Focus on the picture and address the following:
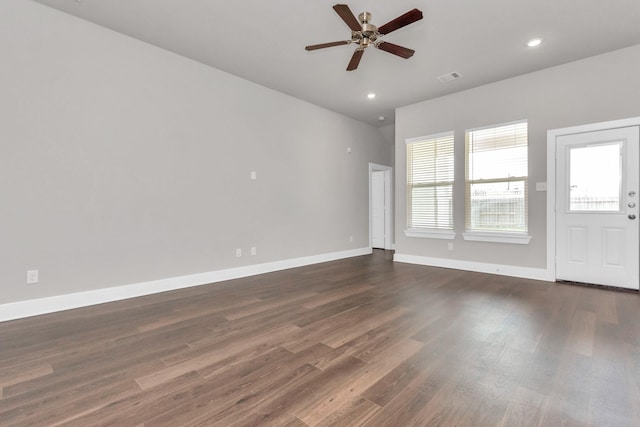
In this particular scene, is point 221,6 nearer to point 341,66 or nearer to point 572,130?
point 341,66

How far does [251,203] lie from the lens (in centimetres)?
464

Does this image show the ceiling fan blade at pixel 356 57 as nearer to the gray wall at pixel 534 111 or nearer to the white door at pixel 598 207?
the gray wall at pixel 534 111

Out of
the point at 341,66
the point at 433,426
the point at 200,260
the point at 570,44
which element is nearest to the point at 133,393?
the point at 433,426

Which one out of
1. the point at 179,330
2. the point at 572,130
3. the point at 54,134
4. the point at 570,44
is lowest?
the point at 179,330

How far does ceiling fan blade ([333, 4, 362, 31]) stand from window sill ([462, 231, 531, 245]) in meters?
3.66

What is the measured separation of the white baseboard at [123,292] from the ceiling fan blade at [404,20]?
3.61m

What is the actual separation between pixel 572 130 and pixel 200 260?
542 centimetres

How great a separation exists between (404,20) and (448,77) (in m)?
2.28

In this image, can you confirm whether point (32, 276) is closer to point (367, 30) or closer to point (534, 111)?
point (367, 30)

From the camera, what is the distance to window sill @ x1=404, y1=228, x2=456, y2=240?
5.10 metres

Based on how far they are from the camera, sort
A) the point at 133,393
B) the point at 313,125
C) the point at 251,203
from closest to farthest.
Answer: the point at 133,393 < the point at 251,203 < the point at 313,125

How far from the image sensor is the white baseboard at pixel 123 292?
2.78 m

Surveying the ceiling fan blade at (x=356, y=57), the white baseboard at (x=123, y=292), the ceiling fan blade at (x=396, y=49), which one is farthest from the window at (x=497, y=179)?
the white baseboard at (x=123, y=292)

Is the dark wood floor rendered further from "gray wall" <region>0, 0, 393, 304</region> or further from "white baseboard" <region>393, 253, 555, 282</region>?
"white baseboard" <region>393, 253, 555, 282</region>
